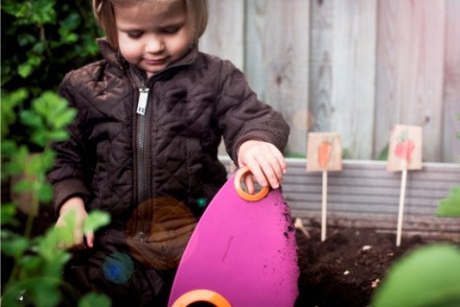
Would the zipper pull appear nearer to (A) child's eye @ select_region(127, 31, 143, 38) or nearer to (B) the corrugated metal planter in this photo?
(A) child's eye @ select_region(127, 31, 143, 38)

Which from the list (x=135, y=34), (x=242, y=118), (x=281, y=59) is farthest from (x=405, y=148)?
(x=135, y=34)

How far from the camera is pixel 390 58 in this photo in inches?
120

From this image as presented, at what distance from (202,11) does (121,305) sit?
74 centimetres

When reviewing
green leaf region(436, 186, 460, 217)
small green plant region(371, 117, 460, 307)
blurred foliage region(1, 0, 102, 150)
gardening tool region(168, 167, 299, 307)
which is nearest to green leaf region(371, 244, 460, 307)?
small green plant region(371, 117, 460, 307)

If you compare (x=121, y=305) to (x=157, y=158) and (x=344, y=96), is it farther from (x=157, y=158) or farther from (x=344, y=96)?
(x=344, y=96)

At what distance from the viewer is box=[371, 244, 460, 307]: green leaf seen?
438 millimetres

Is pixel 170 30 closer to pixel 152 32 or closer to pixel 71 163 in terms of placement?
pixel 152 32

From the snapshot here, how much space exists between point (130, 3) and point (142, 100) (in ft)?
0.82

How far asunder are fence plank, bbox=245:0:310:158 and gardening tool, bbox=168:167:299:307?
1.68m

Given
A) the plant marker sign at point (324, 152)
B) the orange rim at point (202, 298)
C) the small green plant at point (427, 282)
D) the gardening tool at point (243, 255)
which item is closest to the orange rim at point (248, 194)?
the gardening tool at point (243, 255)

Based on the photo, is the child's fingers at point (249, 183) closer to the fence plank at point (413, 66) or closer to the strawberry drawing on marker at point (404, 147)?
the strawberry drawing on marker at point (404, 147)

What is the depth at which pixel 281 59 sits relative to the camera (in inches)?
123

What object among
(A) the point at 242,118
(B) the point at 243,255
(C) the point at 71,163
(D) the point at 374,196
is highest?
(A) the point at 242,118

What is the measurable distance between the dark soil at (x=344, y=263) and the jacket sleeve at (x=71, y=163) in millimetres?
623
